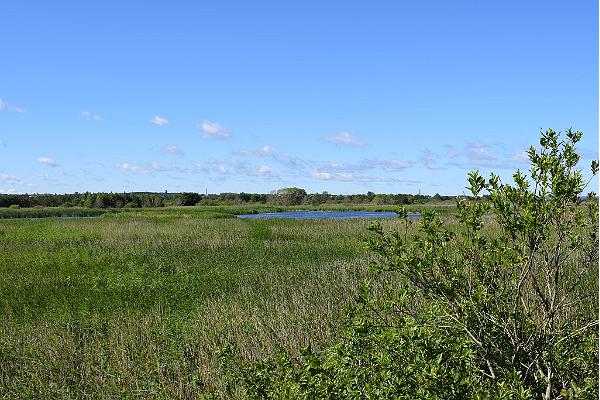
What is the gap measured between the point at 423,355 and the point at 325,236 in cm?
2297

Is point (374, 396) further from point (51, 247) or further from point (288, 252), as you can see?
point (51, 247)

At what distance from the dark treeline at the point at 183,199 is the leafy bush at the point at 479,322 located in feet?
Answer: 320

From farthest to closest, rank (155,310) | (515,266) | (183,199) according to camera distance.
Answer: (183,199) < (155,310) < (515,266)

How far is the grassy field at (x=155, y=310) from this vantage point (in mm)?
6840

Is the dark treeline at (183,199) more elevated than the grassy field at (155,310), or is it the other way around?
the dark treeline at (183,199)

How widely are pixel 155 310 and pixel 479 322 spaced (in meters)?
8.42

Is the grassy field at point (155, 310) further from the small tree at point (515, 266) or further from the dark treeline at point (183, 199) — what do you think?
the dark treeline at point (183, 199)

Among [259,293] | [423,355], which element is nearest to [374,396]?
[423,355]

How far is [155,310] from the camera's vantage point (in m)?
11.0

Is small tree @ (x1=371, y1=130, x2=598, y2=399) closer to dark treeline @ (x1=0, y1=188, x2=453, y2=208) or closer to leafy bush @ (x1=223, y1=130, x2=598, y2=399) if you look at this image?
leafy bush @ (x1=223, y1=130, x2=598, y2=399)

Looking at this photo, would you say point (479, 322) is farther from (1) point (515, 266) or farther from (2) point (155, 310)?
(2) point (155, 310)

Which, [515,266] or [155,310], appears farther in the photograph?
[155,310]

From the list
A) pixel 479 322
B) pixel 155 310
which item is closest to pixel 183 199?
pixel 155 310

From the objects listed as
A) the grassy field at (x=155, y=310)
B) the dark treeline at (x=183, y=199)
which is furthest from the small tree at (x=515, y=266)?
the dark treeline at (x=183, y=199)
